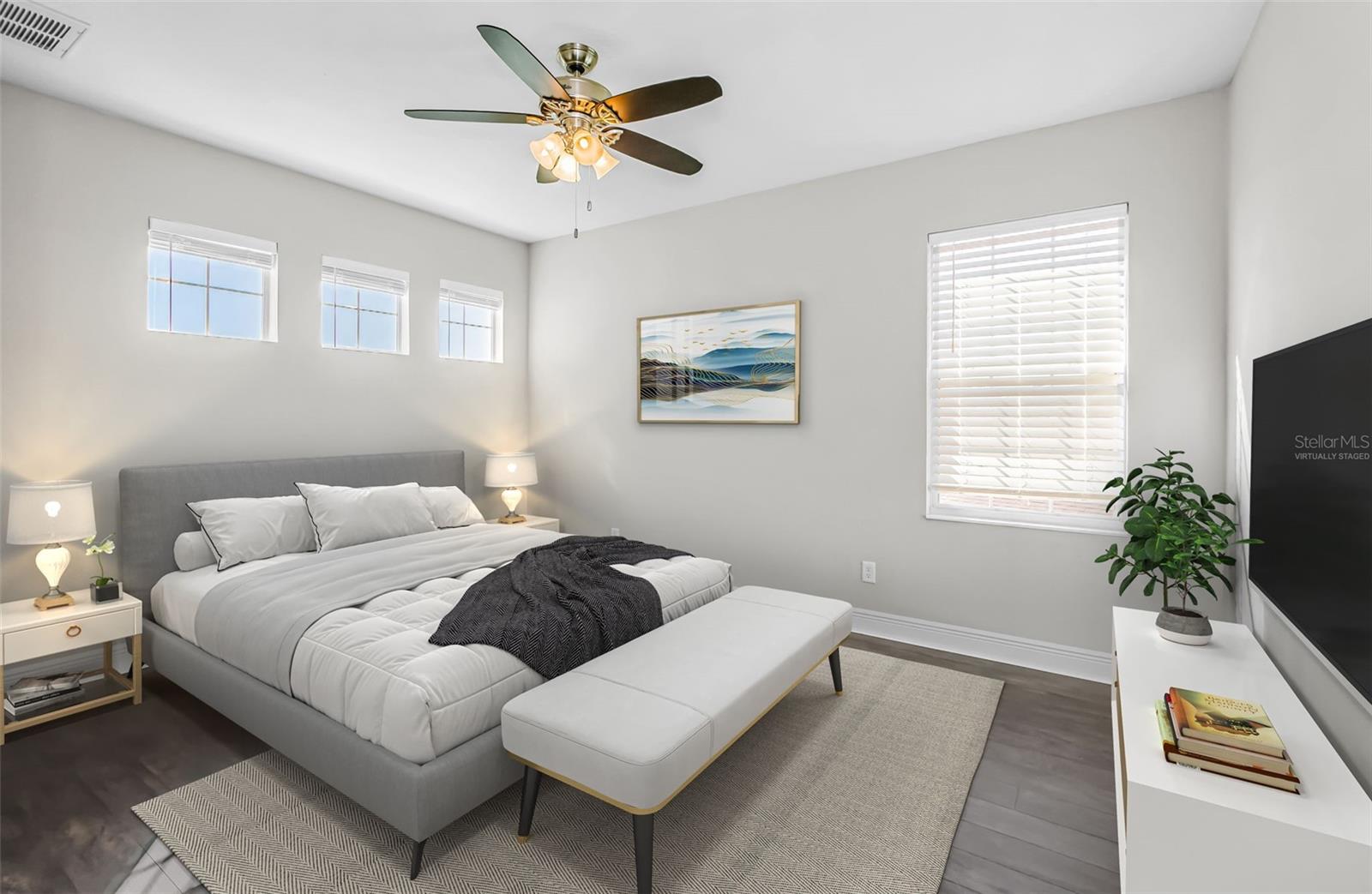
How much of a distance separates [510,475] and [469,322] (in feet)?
4.29

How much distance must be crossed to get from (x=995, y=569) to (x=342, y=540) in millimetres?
3542

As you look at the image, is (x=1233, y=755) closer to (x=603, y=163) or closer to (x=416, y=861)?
(x=416, y=861)

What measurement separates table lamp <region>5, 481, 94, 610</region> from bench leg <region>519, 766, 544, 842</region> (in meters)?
2.37

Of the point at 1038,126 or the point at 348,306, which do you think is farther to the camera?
the point at 348,306

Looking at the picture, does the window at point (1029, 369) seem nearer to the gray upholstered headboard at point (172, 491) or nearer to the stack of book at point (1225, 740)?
the stack of book at point (1225, 740)

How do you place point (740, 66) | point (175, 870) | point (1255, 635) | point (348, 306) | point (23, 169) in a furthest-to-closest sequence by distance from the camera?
1. point (348, 306)
2. point (23, 169)
3. point (740, 66)
4. point (1255, 635)
5. point (175, 870)

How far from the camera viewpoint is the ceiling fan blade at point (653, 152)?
100 inches

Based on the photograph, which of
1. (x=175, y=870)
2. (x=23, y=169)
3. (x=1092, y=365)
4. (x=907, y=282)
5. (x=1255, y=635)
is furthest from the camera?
(x=907, y=282)

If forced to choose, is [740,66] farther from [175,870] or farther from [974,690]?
[175,870]

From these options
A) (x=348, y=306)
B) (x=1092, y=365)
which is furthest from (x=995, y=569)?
(x=348, y=306)

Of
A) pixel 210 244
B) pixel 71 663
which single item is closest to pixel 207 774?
pixel 71 663

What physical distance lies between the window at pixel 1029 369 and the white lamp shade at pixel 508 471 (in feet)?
9.73

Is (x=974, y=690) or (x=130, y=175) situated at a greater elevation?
(x=130, y=175)

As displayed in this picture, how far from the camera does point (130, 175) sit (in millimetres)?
3180
